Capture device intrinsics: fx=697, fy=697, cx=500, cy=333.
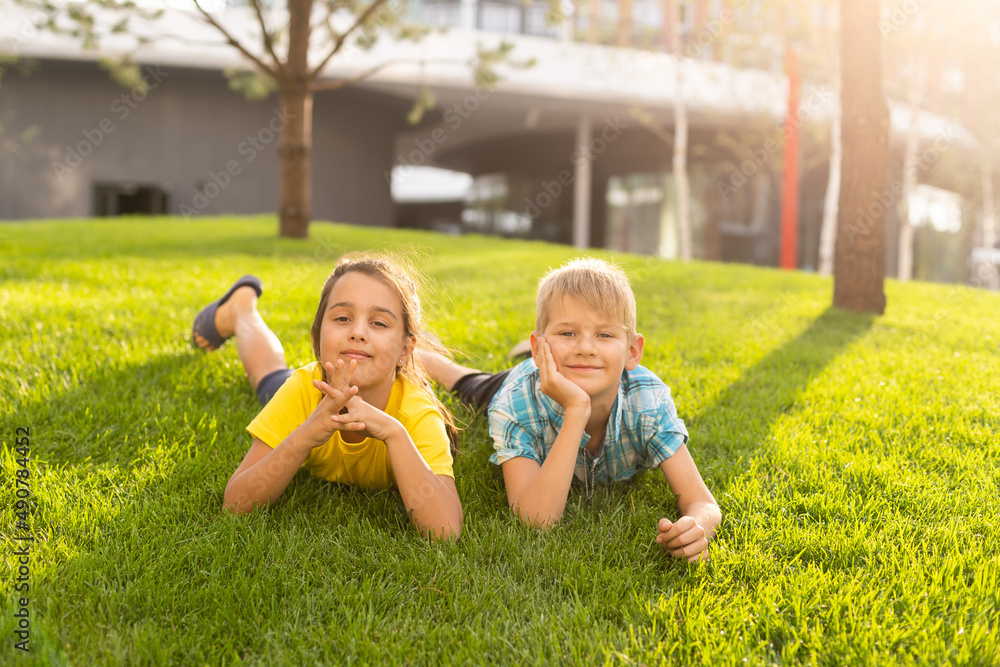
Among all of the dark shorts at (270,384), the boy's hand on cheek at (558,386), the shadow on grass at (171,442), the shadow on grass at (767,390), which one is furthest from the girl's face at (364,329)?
the shadow on grass at (767,390)

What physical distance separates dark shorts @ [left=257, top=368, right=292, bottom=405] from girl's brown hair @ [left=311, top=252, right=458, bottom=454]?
0.78 m

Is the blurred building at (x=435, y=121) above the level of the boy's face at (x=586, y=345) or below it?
above

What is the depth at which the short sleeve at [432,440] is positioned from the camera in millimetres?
2468

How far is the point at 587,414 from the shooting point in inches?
Answer: 92.4

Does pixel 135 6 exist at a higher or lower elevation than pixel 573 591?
higher

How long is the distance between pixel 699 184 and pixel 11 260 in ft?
87.4

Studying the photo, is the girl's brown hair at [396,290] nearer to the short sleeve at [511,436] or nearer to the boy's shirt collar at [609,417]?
the short sleeve at [511,436]

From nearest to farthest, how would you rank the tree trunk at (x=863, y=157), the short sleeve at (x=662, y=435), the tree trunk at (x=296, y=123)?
1. the short sleeve at (x=662, y=435)
2. the tree trunk at (x=863, y=157)
3. the tree trunk at (x=296, y=123)

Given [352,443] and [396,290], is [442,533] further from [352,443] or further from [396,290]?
[396,290]

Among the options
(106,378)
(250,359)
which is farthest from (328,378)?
(106,378)

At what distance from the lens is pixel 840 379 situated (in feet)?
13.8

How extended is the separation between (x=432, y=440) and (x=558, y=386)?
1.68 ft

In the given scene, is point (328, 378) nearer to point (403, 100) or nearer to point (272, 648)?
point (272, 648)

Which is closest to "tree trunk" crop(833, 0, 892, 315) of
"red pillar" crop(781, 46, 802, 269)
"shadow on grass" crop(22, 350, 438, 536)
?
"shadow on grass" crop(22, 350, 438, 536)
